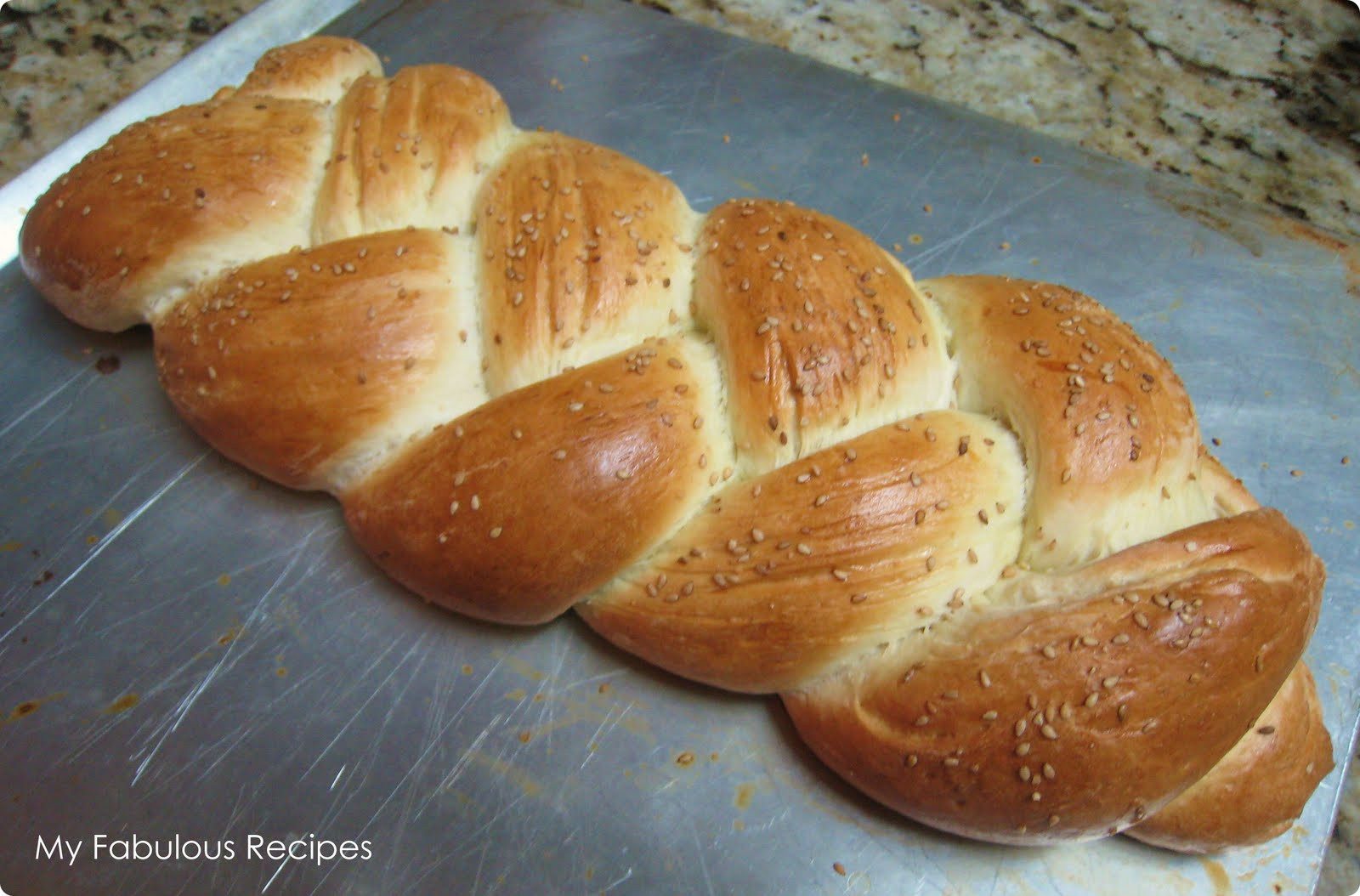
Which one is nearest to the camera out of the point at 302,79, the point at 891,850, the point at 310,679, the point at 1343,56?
the point at 891,850

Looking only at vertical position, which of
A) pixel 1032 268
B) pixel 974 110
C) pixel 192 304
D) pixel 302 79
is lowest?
pixel 1032 268

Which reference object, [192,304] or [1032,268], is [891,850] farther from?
[192,304]

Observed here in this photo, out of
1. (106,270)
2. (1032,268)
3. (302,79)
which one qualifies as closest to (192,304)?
(106,270)

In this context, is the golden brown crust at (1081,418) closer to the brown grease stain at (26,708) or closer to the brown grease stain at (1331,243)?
the brown grease stain at (1331,243)

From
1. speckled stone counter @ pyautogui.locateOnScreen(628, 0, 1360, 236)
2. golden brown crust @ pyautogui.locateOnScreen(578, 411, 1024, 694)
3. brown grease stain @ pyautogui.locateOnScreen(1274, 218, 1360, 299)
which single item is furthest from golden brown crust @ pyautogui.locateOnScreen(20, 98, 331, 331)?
brown grease stain @ pyautogui.locateOnScreen(1274, 218, 1360, 299)

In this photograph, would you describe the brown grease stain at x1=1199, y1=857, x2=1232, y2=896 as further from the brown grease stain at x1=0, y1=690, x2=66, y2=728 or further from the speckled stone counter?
the brown grease stain at x1=0, y1=690, x2=66, y2=728

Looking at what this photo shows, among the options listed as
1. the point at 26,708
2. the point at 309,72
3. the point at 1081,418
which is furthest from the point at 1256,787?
the point at 309,72

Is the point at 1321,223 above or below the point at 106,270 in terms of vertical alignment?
below
